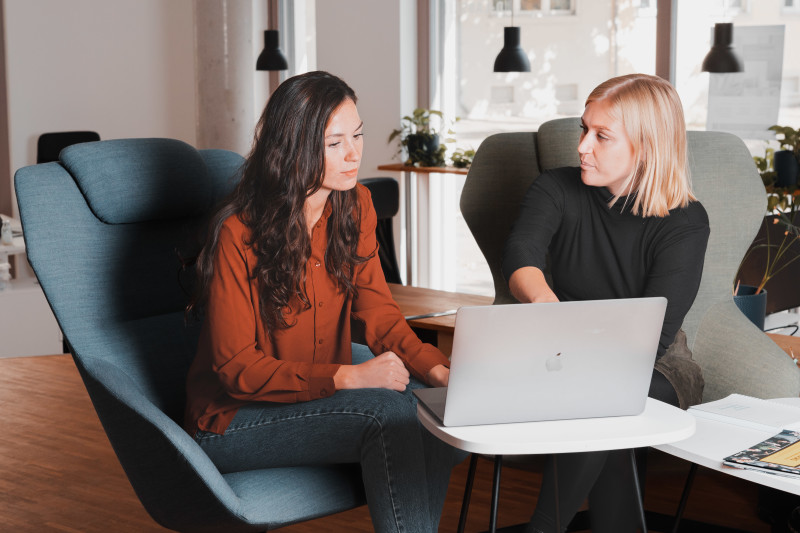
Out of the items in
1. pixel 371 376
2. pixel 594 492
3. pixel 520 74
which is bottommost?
pixel 594 492

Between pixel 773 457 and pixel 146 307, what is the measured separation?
1.31m

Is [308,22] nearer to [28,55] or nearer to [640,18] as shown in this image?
[28,55]

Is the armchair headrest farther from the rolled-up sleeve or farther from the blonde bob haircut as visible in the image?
the blonde bob haircut

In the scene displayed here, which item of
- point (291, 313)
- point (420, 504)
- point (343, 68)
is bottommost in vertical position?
point (420, 504)

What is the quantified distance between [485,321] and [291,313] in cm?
64

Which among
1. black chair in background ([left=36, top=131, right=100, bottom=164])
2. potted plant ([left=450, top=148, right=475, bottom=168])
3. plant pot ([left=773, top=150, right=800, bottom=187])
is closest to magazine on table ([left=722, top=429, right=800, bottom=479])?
plant pot ([left=773, top=150, right=800, bottom=187])

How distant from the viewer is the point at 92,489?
3.05 m

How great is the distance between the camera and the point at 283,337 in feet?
6.31

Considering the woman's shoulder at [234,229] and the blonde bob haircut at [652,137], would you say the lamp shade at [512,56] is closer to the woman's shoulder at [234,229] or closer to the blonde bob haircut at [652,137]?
the blonde bob haircut at [652,137]

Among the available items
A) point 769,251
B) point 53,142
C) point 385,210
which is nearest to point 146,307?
point 769,251

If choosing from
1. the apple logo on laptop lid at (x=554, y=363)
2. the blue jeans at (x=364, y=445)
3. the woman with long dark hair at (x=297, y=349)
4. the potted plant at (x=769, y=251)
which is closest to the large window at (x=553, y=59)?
the potted plant at (x=769, y=251)

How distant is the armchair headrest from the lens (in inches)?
81.4

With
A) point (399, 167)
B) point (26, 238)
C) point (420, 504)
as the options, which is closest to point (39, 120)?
point (399, 167)

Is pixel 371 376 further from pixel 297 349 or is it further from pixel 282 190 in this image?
pixel 282 190
